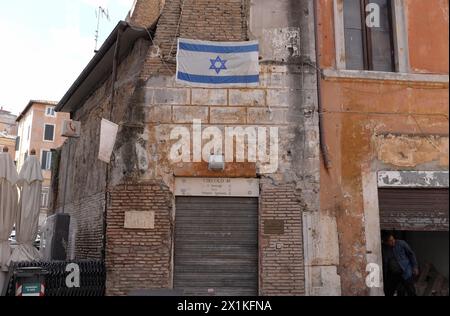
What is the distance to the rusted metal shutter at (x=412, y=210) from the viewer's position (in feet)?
28.2

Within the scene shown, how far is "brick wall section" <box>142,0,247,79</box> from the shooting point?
8742 millimetres

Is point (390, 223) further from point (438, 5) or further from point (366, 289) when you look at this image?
point (438, 5)

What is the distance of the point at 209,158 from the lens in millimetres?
8438

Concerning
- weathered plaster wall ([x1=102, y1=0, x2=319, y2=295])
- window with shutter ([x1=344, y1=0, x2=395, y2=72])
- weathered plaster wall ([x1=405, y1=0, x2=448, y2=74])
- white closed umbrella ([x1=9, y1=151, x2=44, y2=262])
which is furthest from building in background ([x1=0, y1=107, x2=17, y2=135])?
weathered plaster wall ([x1=405, y1=0, x2=448, y2=74])

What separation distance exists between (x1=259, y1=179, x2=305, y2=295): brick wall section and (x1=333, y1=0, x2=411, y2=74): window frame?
2788 millimetres

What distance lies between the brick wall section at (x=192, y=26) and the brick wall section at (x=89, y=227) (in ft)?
10.3

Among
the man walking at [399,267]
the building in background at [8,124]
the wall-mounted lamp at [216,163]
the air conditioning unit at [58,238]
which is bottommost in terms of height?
the man walking at [399,267]

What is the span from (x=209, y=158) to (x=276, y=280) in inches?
97.2

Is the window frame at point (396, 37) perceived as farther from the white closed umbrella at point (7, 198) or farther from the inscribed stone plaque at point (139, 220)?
the white closed umbrella at point (7, 198)

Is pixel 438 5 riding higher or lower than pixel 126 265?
higher

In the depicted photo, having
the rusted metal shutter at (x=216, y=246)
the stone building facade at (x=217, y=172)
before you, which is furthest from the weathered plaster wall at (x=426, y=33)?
the rusted metal shutter at (x=216, y=246)

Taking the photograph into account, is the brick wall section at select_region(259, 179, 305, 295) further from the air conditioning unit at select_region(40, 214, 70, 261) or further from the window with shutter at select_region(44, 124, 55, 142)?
the window with shutter at select_region(44, 124, 55, 142)

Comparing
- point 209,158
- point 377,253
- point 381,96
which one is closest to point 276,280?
point 377,253

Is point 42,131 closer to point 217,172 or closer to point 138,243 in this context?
point 138,243
